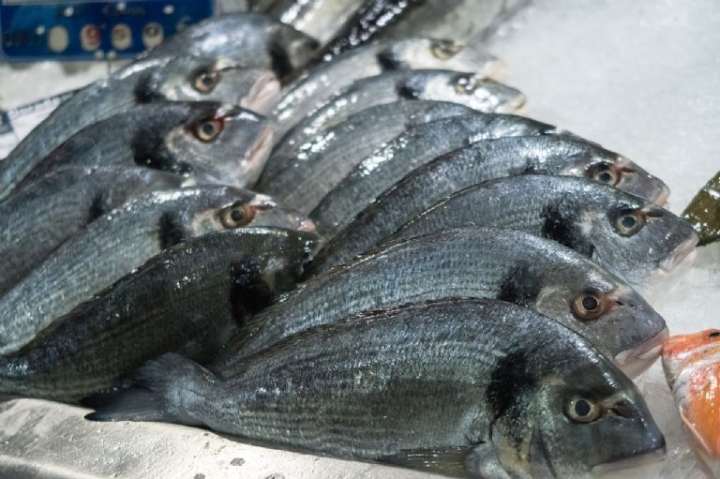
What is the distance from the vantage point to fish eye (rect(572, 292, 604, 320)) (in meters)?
1.73

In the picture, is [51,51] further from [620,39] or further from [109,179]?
[620,39]

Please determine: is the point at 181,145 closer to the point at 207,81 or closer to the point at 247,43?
the point at 207,81

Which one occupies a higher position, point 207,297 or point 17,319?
point 207,297

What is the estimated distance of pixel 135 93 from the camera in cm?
301

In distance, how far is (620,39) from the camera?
352 cm

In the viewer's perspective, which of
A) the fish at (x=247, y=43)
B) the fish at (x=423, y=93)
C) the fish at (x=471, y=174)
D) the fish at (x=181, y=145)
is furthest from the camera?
the fish at (x=247, y=43)

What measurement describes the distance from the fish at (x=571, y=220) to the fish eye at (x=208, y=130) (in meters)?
0.87

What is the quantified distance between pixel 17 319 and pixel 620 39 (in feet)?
8.12

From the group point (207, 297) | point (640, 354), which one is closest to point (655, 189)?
point (640, 354)

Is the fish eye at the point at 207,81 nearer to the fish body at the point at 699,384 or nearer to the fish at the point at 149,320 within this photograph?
the fish at the point at 149,320

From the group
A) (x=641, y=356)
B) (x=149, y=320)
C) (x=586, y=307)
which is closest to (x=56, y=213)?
(x=149, y=320)

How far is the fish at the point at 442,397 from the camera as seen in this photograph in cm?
146

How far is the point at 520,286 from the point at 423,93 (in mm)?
1224

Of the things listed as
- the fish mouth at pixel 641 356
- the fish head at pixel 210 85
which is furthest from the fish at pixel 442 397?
the fish head at pixel 210 85
